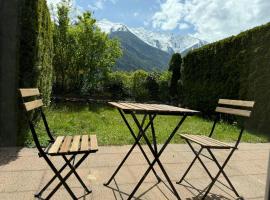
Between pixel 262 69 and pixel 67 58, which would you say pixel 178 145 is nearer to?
pixel 262 69

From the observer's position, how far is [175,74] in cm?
1631

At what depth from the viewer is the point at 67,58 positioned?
1410cm

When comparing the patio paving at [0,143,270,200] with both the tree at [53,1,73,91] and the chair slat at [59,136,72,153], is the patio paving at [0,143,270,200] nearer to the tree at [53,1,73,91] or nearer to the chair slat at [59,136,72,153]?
the chair slat at [59,136,72,153]

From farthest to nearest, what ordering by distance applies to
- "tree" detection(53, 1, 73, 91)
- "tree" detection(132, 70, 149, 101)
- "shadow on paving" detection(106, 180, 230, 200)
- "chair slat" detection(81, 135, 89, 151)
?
"tree" detection(132, 70, 149, 101) < "tree" detection(53, 1, 73, 91) < "shadow on paving" detection(106, 180, 230, 200) < "chair slat" detection(81, 135, 89, 151)

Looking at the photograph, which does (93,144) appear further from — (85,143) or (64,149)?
(64,149)

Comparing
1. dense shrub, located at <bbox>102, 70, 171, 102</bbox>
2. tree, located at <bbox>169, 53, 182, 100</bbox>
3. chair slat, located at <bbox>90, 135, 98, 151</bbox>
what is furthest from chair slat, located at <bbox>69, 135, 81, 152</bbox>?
tree, located at <bbox>169, 53, 182, 100</bbox>

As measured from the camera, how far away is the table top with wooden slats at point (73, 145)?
8.63 ft

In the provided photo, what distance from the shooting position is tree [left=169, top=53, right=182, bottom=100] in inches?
631

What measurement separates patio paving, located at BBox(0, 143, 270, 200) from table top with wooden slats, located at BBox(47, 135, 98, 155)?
2.02ft

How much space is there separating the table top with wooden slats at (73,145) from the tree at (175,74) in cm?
1282

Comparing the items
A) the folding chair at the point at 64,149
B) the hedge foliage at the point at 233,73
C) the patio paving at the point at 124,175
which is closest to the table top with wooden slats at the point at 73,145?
the folding chair at the point at 64,149

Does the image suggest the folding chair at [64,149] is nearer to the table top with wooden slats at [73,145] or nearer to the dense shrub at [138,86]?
the table top with wooden slats at [73,145]

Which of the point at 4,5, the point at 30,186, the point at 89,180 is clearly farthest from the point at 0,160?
the point at 4,5

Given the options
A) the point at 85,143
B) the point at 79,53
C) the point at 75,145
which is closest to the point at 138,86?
the point at 79,53
